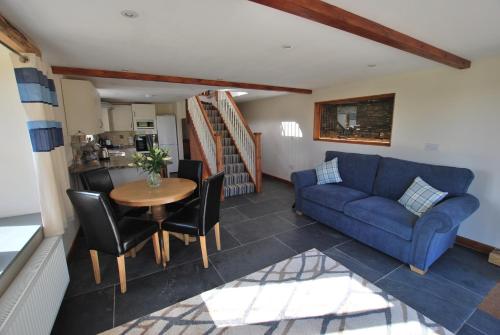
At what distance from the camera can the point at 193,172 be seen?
11.1 ft

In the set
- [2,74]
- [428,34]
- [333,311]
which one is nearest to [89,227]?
[2,74]

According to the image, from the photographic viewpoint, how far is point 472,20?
5.46ft

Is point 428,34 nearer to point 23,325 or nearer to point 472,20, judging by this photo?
point 472,20

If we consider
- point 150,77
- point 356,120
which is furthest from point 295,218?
point 150,77

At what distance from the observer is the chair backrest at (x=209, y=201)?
7.75 ft

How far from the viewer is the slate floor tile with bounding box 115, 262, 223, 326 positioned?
6.47 ft

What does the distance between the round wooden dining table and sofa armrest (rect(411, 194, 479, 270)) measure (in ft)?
8.00

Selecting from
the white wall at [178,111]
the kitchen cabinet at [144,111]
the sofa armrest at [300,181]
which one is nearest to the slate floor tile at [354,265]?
the sofa armrest at [300,181]

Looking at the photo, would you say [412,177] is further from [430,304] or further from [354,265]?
[430,304]

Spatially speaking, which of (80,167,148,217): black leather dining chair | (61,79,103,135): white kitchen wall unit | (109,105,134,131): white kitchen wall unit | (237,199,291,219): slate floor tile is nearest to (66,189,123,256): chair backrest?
(80,167,148,217): black leather dining chair

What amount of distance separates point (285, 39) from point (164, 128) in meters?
5.71

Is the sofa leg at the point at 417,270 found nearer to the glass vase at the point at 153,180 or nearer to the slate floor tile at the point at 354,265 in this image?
the slate floor tile at the point at 354,265

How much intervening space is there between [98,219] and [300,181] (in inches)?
110

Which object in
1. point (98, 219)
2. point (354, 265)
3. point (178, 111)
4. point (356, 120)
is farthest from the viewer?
point (178, 111)
